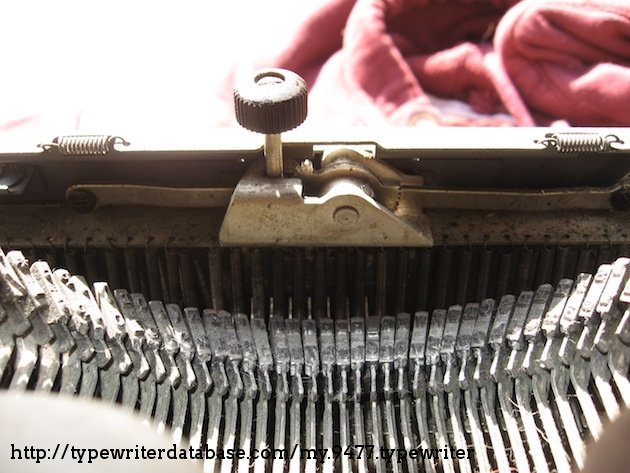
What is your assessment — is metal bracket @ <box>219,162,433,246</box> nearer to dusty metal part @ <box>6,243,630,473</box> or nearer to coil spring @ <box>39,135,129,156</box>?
dusty metal part @ <box>6,243,630,473</box>

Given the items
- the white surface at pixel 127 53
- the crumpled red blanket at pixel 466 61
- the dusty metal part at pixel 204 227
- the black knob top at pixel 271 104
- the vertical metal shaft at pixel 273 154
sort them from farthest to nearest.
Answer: the white surface at pixel 127 53 < the crumpled red blanket at pixel 466 61 < the dusty metal part at pixel 204 227 < the vertical metal shaft at pixel 273 154 < the black knob top at pixel 271 104

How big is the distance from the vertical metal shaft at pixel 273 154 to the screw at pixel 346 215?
0.45ft

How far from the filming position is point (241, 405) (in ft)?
4.91

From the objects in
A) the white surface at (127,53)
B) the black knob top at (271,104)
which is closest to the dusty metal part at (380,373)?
the black knob top at (271,104)

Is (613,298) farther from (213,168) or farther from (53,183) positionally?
(53,183)

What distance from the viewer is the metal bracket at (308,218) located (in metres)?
1.38

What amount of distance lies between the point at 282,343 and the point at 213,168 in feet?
1.30

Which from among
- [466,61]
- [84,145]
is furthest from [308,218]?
[466,61]

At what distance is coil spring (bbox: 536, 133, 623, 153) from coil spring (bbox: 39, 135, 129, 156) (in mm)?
875

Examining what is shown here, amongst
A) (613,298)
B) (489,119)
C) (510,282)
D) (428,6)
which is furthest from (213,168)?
(428,6)

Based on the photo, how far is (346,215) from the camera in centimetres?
140

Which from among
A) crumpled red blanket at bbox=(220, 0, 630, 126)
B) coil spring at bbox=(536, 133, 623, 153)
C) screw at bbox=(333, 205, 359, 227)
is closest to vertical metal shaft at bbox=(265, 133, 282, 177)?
screw at bbox=(333, 205, 359, 227)

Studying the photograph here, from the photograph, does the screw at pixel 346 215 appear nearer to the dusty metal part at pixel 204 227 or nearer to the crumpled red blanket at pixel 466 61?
the dusty metal part at pixel 204 227

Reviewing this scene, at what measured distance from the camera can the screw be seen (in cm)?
139
